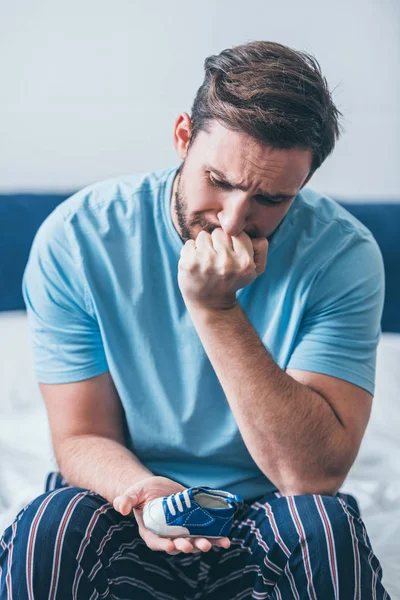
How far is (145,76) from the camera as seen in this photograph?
2.03 m

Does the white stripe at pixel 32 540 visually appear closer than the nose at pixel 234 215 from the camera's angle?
Yes

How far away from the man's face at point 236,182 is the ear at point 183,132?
3cm

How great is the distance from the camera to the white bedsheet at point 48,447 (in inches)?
58.7

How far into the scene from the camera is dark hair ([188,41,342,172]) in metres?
1.12

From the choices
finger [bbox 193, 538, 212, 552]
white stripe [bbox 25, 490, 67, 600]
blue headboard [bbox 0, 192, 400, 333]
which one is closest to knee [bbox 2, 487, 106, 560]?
white stripe [bbox 25, 490, 67, 600]

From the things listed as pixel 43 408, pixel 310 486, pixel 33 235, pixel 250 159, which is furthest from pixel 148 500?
pixel 33 235

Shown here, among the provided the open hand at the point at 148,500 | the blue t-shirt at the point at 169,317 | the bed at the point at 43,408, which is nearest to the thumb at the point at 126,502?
the open hand at the point at 148,500

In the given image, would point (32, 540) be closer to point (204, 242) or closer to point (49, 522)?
point (49, 522)

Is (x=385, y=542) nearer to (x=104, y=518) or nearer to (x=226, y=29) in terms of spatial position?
(x=104, y=518)

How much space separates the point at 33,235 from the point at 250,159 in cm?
100

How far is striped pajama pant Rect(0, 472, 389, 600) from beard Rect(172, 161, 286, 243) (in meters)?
0.41

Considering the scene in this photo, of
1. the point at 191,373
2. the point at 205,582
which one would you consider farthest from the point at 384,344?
the point at 205,582

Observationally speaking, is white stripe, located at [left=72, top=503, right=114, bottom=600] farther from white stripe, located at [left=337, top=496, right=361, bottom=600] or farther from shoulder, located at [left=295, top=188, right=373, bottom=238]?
shoulder, located at [left=295, top=188, right=373, bottom=238]

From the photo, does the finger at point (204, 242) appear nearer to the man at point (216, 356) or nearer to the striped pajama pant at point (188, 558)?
the man at point (216, 356)
